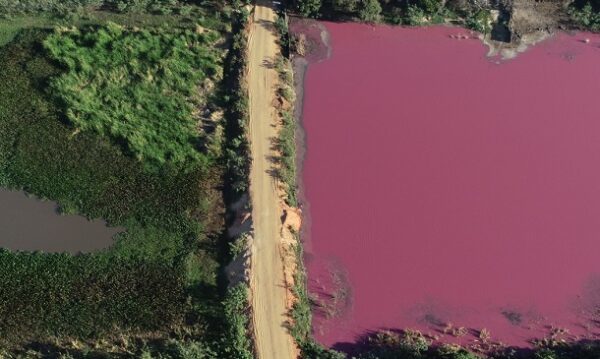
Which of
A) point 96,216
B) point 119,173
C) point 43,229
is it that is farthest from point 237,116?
point 43,229

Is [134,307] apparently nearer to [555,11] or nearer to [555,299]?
[555,299]

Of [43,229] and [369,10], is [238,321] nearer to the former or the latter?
[43,229]

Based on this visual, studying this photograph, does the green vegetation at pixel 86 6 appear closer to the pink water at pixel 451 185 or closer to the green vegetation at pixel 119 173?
the green vegetation at pixel 119 173

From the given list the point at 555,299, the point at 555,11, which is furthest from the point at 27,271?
the point at 555,11

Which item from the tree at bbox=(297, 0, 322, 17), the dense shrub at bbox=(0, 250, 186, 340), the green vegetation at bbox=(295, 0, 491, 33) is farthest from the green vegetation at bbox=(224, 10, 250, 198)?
the dense shrub at bbox=(0, 250, 186, 340)

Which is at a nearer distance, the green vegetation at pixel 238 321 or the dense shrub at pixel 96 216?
the green vegetation at pixel 238 321

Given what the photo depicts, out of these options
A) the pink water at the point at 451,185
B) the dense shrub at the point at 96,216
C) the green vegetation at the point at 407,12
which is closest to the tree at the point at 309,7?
A: the green vegetation at the point at 407,12
